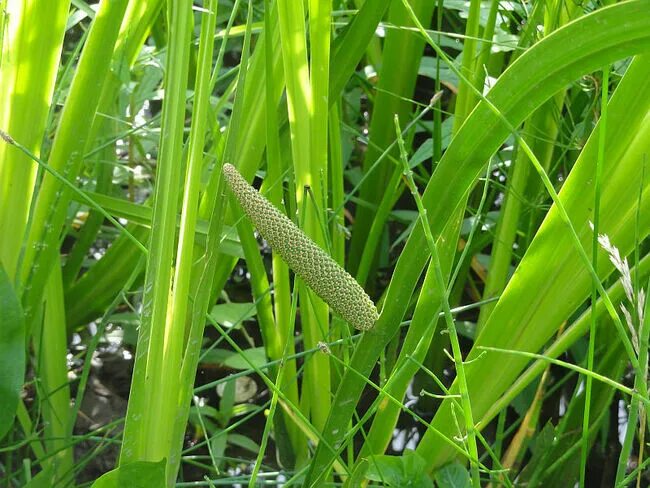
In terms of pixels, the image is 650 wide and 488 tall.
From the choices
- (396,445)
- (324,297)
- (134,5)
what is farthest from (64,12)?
(396,445)

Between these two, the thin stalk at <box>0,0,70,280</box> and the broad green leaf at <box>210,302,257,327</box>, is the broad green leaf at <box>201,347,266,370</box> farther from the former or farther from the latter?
the thin stalk at <box>0,0,70,280</box>

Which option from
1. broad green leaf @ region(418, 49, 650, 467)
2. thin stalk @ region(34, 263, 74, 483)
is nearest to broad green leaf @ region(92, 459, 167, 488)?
broad green leaf @ region(418, 49, 650, 467)

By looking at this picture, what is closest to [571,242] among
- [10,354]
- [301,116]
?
[301,116]

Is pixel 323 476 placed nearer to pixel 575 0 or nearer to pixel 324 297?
pixel 324 297

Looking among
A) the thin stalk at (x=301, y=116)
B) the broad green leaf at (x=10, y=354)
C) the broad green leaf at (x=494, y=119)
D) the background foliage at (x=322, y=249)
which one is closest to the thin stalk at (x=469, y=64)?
the background foliage at (x=322, y=249)

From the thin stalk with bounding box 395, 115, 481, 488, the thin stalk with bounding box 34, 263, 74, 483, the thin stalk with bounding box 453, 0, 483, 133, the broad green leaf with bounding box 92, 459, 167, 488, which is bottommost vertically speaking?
the thin stalk with bounding box 34, 263, 74, 483

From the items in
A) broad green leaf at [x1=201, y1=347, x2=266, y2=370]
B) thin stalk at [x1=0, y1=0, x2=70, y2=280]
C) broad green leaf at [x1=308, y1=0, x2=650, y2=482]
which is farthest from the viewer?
broad green leaf at [x1=201, y1=347, x2=266, y2=370]

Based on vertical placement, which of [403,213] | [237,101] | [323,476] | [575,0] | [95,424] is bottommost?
[95,424]
